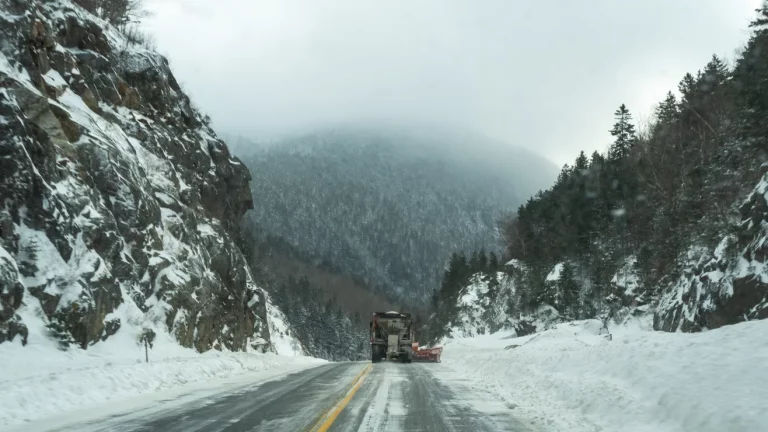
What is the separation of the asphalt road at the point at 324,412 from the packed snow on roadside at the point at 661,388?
39.3 inches

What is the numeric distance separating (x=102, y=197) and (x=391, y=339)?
63.6 ft

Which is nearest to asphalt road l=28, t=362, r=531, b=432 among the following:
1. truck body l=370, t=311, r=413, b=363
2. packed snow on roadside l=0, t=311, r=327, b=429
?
packed snow on roadside l=0, t=311, r=327, b=429

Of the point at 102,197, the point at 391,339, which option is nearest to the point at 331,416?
the point at 102,197

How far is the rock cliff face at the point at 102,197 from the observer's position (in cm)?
1683

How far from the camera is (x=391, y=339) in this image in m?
35.0

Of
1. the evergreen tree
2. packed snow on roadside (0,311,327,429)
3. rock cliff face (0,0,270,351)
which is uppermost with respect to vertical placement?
the evergreen tree

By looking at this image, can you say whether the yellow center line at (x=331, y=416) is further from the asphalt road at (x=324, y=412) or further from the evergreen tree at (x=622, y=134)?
the evergreen tree at (x=622, y=134)

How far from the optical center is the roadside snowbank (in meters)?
10.5

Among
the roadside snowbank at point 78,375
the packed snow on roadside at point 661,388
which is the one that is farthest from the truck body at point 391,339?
the packed snow on roadside at point 661,388

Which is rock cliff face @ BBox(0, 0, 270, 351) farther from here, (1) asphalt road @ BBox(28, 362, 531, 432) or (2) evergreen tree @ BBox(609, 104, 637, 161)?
(2) evergreen tree @ BBox(609, 104, 637, 161)

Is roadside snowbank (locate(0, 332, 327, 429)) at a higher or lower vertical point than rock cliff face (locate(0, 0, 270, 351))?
lower

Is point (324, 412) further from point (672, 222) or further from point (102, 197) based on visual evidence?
point (672, 222)

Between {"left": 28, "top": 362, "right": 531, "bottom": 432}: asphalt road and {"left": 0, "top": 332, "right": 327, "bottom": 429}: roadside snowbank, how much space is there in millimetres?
1566

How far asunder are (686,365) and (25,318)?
54.6ft
